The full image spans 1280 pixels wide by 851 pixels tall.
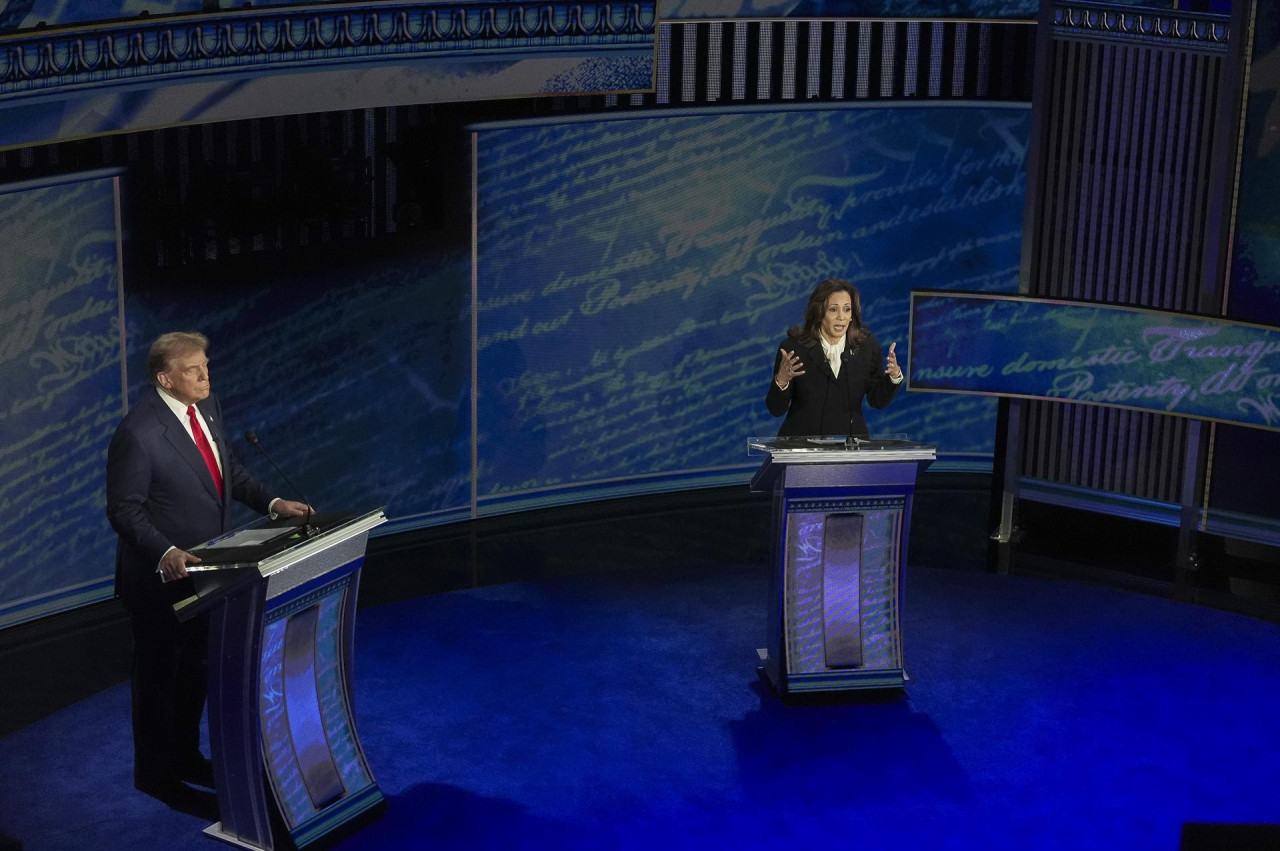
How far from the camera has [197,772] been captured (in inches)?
201

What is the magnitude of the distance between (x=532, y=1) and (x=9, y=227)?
8.79ft

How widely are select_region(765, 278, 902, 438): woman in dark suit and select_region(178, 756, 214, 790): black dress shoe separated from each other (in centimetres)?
245

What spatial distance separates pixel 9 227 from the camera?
6.16 meters

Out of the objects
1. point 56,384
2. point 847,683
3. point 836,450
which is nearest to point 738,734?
point 847,683

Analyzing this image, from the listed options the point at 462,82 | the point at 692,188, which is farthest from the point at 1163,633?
the point at 462,82

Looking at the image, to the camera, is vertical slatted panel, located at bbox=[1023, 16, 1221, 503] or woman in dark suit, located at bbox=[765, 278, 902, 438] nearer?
woman in dark suit, located at bbox=[765, 278, 902, 438]

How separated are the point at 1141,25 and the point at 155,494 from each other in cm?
571

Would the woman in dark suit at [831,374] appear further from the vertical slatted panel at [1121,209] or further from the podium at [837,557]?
the vertical slatted panel at [1121,209]

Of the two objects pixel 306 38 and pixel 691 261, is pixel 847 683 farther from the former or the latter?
pixel 306 38

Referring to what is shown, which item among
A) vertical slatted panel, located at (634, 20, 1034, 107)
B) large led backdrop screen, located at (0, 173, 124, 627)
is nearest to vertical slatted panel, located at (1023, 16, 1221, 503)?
vertical slatted panel, located at (634, 20, 1034, 107)

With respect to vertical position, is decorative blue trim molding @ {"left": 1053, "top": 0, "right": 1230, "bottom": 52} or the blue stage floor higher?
decorative blue trim molding @ {"left": 1053, "top": 0, "right": 1230, "bottom": 52}

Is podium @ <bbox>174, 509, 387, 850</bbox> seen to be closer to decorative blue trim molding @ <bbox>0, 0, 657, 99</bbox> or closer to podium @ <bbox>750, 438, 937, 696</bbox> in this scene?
podium @ <bbox>750, 438, 937, 696</bbox>

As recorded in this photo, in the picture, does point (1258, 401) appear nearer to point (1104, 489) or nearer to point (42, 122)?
point (1104, 489)

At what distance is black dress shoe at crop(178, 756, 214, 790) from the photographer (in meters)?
5.07
